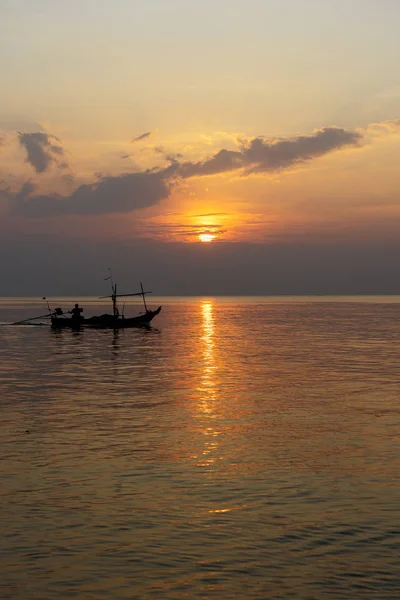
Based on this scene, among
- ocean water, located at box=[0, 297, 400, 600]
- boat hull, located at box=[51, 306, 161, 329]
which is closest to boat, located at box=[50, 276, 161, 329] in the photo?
boat hull, located at box=[51, 306, 161, 329]

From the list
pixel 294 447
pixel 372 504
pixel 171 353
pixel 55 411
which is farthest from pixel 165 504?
pixel 171 353

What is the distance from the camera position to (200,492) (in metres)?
19.7

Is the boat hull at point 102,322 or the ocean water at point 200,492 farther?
the boat hull at point 102,322

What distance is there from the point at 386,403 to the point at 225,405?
829 centimetres

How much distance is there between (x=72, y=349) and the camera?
78.1m

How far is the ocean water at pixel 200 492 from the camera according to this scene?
1379 cm

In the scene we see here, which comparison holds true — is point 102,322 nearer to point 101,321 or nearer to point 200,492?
point 101,321

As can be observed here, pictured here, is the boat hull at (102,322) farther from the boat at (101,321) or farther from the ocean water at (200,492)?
the ocean water at (200,492)

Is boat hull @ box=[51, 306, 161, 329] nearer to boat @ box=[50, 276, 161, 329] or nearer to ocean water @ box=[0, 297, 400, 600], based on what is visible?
boat @ box=[50, 276, 161, 329]

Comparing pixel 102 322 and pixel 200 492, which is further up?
pixel 102 322

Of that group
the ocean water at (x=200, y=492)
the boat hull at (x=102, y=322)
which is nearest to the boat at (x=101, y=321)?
the boat hull at (x=102, y=322)

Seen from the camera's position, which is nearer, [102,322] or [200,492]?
[200,492]

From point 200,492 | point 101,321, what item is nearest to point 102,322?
point 101,321

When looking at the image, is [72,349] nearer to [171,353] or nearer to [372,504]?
[171,353]
